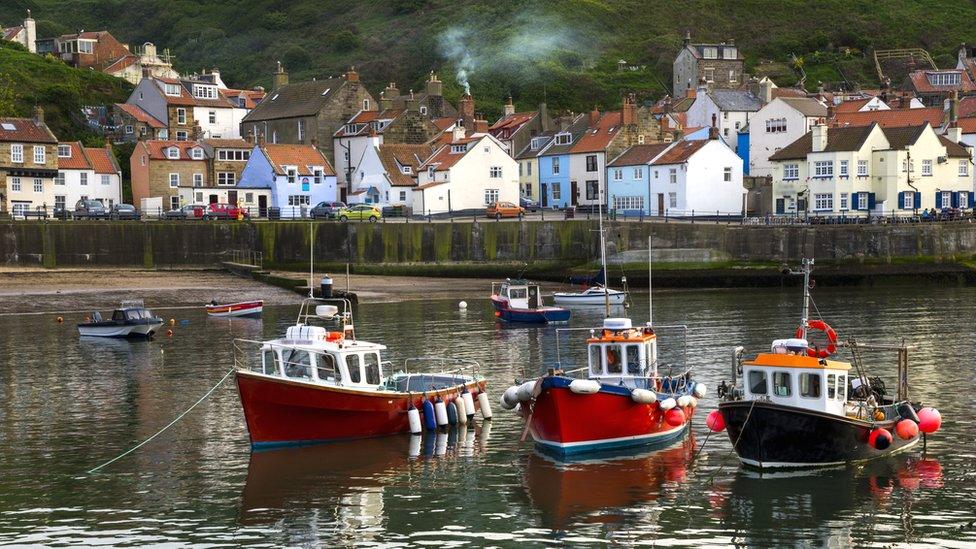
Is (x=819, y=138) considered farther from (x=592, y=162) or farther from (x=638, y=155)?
(x=592, y=162)

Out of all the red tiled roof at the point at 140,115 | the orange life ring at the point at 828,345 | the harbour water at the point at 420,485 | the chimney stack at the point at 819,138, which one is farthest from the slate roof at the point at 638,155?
the orange life ring at the point at 828,345

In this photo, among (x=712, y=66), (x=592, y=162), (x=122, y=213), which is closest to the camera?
(x=122, y=213)

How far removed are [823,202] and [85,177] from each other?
50.1 metres

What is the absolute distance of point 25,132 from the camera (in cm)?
8762

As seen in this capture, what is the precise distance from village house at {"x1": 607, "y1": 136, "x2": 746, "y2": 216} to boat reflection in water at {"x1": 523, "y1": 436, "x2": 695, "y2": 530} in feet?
187

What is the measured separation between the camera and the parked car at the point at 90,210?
82125 mm

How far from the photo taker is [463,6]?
17200 cm

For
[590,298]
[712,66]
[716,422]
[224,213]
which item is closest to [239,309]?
[590,298]

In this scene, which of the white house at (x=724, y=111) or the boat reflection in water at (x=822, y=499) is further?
the white house at (x=724, y=111)

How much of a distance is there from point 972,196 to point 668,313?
3730cm

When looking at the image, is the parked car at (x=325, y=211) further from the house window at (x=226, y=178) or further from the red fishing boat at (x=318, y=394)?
the red fishing boat at (x=318, y=394)

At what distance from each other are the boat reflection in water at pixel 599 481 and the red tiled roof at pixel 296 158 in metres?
65.4

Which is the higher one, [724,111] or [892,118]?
[724,111]

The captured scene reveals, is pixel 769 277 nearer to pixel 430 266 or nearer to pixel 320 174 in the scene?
pixel 430 266
